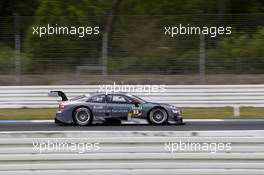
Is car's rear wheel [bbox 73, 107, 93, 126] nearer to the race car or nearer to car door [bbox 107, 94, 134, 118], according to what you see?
the race car

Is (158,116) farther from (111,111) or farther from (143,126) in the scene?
(111,111)

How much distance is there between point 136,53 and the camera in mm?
20672

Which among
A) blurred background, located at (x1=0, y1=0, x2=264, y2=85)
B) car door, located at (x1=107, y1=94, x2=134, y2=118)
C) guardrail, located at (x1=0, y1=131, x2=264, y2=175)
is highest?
blurred background, located at (x1=0, y1=0, x2=264, y2=85)

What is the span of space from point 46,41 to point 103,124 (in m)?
5.88

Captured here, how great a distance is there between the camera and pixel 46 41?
2128 cm

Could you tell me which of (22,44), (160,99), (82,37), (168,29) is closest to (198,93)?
(160,99)

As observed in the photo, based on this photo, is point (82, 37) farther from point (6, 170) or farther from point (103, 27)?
point (6, 170)

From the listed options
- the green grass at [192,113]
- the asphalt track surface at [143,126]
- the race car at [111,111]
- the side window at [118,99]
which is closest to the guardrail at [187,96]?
the green grass at [192,113]

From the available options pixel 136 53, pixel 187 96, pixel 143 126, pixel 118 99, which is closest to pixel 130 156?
pixel 143 126

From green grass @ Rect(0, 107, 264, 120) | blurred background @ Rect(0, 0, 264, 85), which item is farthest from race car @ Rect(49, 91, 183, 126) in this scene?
blurred background @ Rect(0, 0, 264, 85)

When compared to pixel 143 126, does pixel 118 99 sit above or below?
above

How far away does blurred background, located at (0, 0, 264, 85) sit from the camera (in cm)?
2044

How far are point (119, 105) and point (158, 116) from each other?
1106 mm

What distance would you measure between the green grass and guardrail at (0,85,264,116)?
203 millimetres
